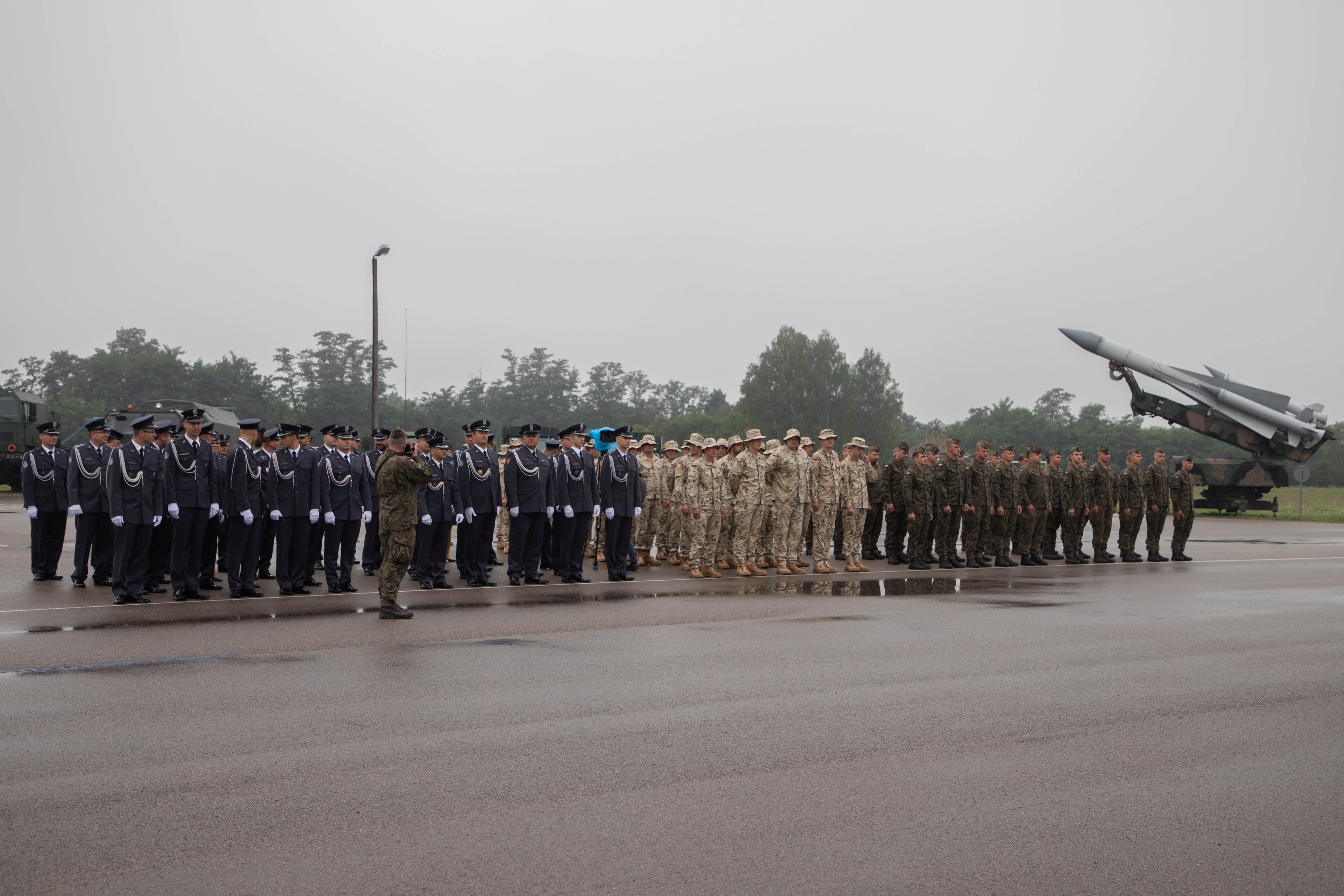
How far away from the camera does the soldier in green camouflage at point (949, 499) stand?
1523 cm

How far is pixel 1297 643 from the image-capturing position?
26.8 ft

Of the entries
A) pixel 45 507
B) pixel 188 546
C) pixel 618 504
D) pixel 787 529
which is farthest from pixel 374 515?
pixel 787 529

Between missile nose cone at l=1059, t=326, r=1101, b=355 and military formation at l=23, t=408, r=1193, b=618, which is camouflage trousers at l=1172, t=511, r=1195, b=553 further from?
missile nose cone at l=1059, t=326, r=1101, b=355

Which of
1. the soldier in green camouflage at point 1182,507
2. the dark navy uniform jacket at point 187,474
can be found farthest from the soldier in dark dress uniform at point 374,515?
the soldier in green camouflage at point 1182,507

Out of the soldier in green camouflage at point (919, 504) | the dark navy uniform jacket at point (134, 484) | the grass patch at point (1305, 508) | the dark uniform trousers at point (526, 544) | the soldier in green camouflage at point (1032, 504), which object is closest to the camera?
the dark navy uniform jacket at point (134, 484)

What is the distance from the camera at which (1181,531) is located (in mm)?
17219

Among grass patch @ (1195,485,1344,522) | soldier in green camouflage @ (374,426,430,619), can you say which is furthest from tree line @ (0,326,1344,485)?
soldier in green camouflage @ (374,426,430,619)

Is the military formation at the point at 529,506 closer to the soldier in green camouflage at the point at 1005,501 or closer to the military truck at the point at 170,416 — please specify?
the soldier in green camouflage at the point at 1005,501

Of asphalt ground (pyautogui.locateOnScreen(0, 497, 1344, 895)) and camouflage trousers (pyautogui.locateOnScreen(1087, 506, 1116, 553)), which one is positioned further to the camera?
camouflage trousers (pyautogui.locateOnScreen(1087, 506, 1116, 553))

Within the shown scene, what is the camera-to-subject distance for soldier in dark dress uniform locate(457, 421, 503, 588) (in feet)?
40.7

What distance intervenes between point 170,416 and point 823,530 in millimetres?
23627

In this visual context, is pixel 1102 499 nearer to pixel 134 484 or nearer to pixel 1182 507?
pixel 1182 507

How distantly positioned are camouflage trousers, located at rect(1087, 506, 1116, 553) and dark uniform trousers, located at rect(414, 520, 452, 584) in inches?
437

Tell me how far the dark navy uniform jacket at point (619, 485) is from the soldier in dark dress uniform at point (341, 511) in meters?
3.09
